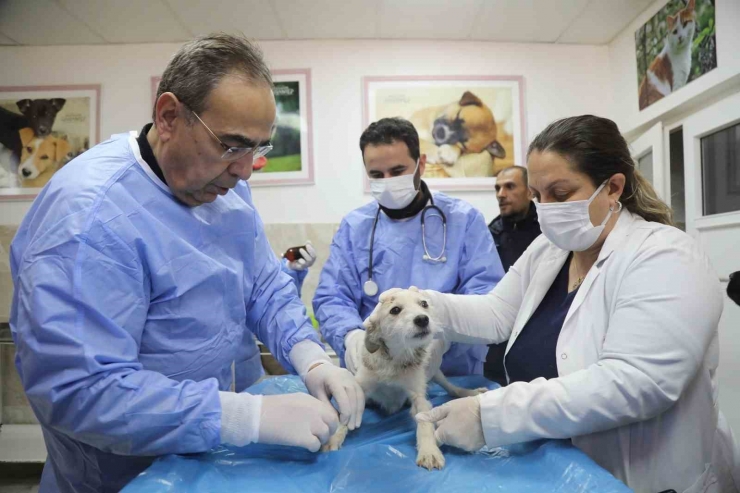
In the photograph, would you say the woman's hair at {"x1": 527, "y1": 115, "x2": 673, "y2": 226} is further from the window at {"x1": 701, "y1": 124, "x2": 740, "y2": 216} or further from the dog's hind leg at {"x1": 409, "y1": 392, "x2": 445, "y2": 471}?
the window at {"x1": 701, "y1": 124, "x2": 740, "y2": 216}

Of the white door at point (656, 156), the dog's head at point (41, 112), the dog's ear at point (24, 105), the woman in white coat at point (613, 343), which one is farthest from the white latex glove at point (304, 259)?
the dog's ear at point (24, 105)

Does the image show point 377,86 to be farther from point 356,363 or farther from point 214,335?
point 214,335

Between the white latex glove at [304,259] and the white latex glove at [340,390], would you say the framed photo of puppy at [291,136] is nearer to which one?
the white latex glove at [304,259]

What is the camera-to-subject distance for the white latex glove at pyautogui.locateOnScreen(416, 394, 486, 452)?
1.17 metres

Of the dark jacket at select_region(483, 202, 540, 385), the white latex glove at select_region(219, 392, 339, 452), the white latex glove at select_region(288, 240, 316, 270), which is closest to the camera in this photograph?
the white latex glove at select_region(219, 392, 339, 452)

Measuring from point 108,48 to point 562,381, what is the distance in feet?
14.4

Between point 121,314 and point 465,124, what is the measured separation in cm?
348

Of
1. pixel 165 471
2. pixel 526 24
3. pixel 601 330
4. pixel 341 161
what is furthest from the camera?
pixel 341 161

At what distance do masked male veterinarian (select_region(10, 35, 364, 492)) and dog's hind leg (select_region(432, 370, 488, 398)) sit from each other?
1.63ft

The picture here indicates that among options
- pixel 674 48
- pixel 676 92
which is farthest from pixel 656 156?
pixel 674 48

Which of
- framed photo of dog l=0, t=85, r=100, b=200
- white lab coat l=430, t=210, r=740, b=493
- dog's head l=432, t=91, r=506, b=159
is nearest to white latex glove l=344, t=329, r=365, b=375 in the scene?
white lab coat l=430, t=210, r=740, b=493

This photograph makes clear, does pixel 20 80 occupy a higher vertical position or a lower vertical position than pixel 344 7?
lower

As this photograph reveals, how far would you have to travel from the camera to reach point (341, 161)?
4125 mm

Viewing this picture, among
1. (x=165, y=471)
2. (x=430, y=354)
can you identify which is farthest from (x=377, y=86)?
(x=165, y=471)
